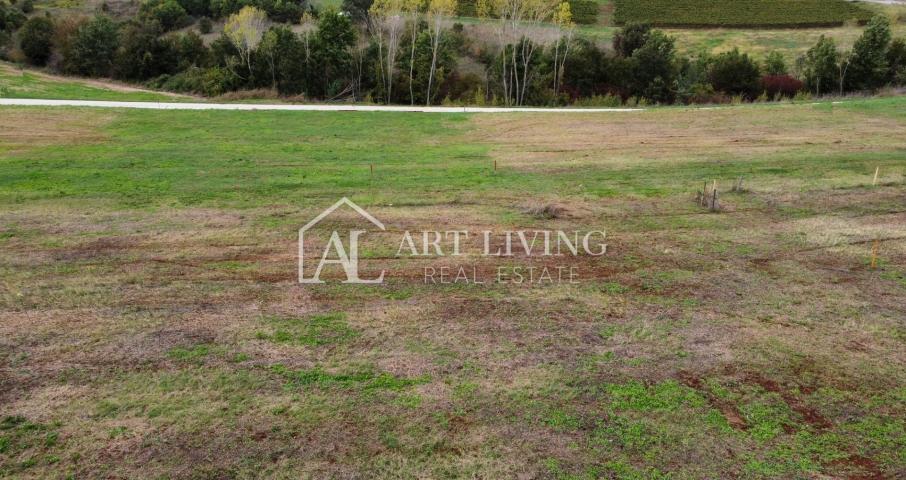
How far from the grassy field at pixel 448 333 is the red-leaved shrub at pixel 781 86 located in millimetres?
23132

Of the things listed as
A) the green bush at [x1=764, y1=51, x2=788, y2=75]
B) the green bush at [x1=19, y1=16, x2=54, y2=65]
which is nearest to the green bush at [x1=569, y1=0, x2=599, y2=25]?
the green bush at [x1=764, y1=51, x2=788, y2=75]

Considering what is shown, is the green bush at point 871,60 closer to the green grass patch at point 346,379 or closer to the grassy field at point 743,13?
the grassy field at point 743,13

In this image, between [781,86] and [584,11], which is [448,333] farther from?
[584,11]

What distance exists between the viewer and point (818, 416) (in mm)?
7598

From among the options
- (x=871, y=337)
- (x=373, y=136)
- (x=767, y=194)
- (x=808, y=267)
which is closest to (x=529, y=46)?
(x=373, y=136)

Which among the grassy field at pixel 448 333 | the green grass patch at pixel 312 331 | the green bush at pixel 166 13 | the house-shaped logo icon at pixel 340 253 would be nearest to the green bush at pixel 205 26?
the green bush at pixel 166 13

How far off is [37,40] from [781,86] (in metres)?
47.1

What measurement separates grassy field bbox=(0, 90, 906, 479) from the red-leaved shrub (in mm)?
23132

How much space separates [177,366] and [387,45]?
36.1 meters

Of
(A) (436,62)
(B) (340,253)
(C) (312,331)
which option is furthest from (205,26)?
(C) (312,331)

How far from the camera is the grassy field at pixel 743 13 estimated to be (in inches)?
2154

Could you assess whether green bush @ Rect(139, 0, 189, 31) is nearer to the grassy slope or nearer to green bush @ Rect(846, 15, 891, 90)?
the grassy slope

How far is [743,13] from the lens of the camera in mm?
56125

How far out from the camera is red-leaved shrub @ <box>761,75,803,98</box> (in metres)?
39.5
